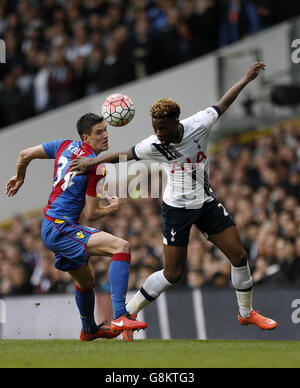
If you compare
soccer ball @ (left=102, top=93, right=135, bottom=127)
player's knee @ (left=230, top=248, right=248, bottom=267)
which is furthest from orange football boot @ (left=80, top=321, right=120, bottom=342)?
soccer ball @ (left=102, top=93, right=135, bottom=127)

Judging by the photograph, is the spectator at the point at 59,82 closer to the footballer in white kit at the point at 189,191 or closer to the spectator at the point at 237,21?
the spectator at the point at 237,21

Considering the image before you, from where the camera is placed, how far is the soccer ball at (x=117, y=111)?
8.43 metres

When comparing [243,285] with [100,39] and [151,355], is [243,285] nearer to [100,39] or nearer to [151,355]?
[151,355]

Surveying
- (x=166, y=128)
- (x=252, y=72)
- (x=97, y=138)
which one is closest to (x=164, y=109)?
(x=166, y=128)

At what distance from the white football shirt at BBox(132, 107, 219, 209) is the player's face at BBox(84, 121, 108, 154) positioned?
55 cm

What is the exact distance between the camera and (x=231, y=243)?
805 centimetres

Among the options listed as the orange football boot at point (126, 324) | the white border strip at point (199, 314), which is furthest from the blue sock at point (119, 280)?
the white border strip at point (199, 314)

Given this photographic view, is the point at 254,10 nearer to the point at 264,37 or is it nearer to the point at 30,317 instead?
the point at 264,37

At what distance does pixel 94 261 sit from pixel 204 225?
633 cm

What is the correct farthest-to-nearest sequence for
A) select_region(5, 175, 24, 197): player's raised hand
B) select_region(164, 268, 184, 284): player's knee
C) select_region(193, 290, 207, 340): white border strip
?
select_region(193, 290, 207, 340): white border strip, select_region(5, 175, 24, 197): player's raised hand, select_region(164, 268, 184, 284): player's knee

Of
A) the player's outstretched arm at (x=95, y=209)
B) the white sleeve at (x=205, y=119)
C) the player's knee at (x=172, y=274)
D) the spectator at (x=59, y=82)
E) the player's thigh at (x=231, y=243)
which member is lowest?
the player's knee at (x=172, y=274)

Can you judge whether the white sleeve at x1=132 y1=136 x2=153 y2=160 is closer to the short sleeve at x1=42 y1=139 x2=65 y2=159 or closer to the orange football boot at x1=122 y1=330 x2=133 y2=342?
the short sleeve at x1=42 y1=139 x2=65 y2=159

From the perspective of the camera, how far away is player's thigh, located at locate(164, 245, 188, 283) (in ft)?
26.7

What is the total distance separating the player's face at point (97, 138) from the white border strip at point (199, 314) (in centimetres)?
378
